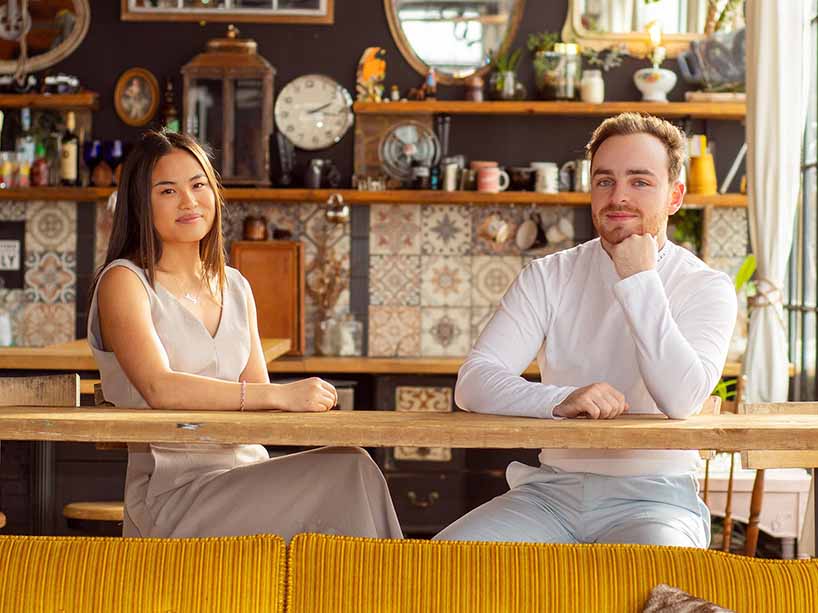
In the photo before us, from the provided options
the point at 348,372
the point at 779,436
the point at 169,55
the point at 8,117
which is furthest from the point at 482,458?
the point at 779,436

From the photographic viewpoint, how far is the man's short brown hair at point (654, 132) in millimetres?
2510

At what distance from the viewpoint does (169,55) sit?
6.05m

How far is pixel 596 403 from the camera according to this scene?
2.10 m

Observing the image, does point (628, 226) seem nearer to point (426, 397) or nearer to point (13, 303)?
point (426, 397)

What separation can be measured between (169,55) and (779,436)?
487cm

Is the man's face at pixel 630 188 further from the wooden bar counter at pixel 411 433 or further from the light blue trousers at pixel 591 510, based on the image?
the wooden bar counter at pixel 411 433

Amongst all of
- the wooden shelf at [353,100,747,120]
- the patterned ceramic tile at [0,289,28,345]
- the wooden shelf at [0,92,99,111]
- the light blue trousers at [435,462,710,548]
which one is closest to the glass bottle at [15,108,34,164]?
the wooden shelf at [0,92,99,111]

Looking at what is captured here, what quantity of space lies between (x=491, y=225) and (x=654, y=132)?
3566 mm

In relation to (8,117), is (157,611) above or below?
below

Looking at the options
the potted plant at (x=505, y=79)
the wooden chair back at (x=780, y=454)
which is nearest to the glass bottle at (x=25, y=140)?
the potted plant at (x=505, y=79)

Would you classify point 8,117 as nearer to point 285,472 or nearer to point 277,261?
point 277,261

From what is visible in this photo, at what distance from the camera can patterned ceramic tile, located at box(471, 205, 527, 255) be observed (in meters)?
6.08

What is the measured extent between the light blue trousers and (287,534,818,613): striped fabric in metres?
0.45

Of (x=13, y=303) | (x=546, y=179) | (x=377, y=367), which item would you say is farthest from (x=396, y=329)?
(x=13, y=303)
